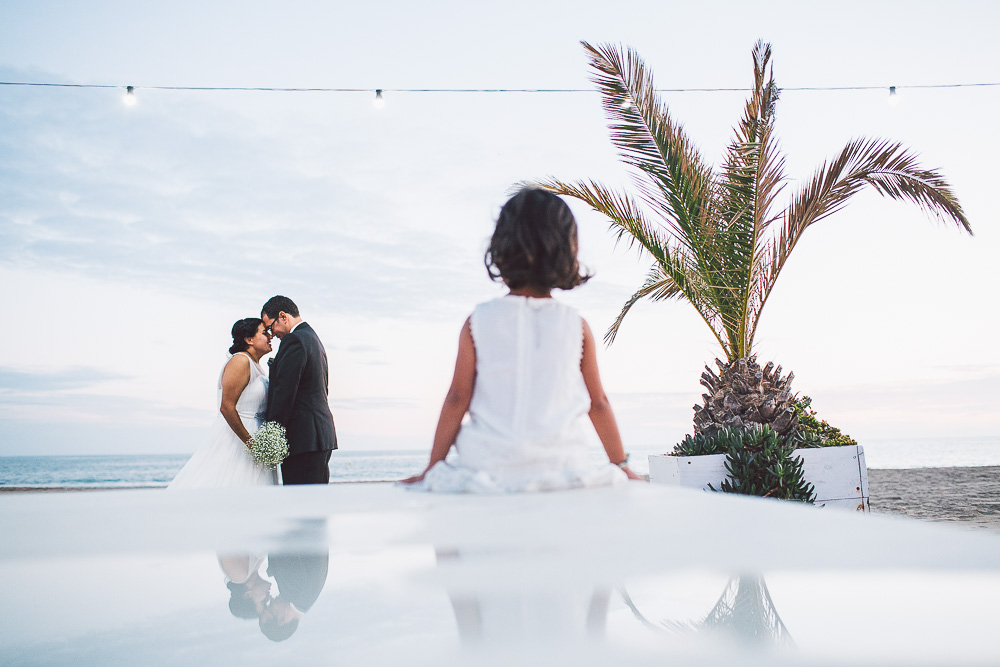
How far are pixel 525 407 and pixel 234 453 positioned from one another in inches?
134

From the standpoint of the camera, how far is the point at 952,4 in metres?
9.88

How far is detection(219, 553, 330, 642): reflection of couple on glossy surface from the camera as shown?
64 centimetres

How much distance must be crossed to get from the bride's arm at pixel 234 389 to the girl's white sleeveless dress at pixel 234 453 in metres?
0.06

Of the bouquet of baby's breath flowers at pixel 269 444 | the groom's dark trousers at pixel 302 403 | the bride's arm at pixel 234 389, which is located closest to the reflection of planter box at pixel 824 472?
the groom's dark trousers at pixel 302 403

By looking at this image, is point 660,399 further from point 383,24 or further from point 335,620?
point 335,620

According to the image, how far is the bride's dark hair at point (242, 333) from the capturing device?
14.4 feet

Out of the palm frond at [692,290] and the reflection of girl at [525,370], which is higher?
the palm frond at [692,290]

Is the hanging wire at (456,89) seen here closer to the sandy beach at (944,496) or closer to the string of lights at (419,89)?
the string of lights at (419,89)

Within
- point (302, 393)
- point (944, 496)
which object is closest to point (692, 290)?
point (302, 393)

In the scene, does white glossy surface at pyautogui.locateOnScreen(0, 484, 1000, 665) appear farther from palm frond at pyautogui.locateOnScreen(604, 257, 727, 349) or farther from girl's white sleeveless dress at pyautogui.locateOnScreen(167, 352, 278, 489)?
palm frond at pyautogui.locateOnScreen(604, 257, 727, 349)

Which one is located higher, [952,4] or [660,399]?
[952,4]

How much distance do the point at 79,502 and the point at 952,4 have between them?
12.8m

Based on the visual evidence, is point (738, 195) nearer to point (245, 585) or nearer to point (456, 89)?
point (456, 89)

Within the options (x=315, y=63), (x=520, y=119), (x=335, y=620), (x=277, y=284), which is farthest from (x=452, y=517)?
(x=277, y=284)
